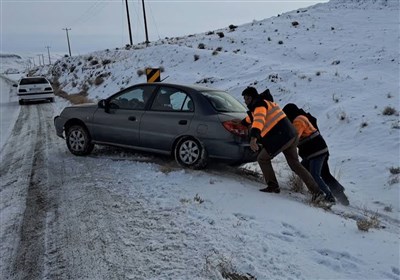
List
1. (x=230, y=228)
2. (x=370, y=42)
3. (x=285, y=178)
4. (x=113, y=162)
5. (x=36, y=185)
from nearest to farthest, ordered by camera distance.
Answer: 1. (x=230, y=228)
2. (x=36, y=185)
3. (x=285, y=178)
4. (x=113, y=162)
5. (x=370, y=42)

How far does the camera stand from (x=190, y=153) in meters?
7.00

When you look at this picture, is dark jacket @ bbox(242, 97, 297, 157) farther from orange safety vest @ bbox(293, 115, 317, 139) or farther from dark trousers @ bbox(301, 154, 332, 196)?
dark trousers @ bbox(301, 154, 332, 196)

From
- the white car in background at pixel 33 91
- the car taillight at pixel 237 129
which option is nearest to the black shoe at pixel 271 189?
the car taillight at pixel 237 129

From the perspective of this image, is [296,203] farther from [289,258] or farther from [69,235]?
[69,235]

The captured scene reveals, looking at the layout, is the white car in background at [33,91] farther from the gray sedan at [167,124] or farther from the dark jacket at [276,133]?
the dark jacket at [276,133]

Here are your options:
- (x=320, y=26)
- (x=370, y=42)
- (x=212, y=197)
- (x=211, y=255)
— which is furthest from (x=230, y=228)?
(x=320, y=26)

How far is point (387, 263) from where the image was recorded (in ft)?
14.0

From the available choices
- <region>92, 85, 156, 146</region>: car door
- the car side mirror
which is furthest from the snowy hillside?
the car side mirror

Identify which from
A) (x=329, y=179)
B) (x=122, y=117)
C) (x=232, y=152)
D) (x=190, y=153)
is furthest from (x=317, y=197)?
(x=122, y=117)

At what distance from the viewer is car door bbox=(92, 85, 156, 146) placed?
772 centimetres

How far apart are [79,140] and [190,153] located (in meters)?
2.61

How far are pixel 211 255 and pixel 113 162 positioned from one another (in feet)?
13.6

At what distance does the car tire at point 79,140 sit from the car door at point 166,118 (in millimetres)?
1336

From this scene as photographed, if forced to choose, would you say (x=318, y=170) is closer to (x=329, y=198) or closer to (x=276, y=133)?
(x=329, y=198)
